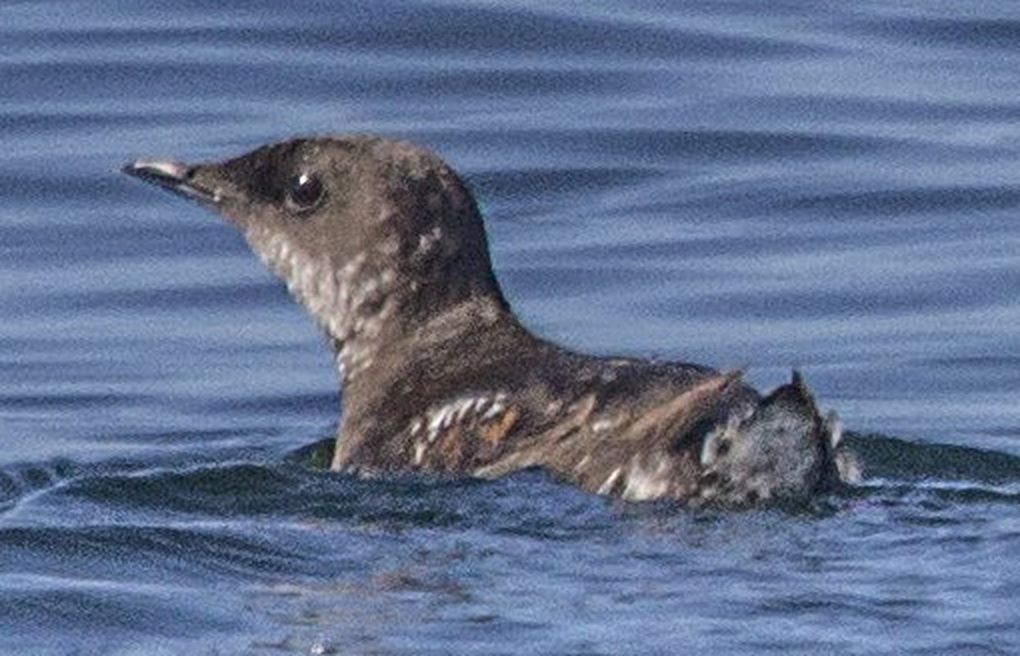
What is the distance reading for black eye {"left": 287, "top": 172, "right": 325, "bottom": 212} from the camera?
36.3ft

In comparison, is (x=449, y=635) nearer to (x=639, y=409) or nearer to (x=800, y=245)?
(x=639, y=409)

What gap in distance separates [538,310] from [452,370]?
345 cm

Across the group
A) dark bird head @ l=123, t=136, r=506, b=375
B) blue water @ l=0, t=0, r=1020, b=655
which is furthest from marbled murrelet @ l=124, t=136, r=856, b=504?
blue water @ l=0, t=0, r=1020, b=655

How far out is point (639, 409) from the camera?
975 centimetres

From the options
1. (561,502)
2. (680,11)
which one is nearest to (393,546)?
(561,502)

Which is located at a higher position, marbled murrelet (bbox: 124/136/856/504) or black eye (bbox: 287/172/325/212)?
black eye (bbox: 287/172/325/212)

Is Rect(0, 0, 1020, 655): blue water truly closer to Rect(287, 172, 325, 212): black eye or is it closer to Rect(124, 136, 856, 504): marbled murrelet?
Rect(124, 136, 856, 504): marbled murrelet

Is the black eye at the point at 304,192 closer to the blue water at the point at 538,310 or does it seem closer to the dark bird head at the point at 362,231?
the dark bird head at the point at 362,231

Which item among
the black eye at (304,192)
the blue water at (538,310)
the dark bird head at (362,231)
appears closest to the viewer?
the blue water at (538,310)

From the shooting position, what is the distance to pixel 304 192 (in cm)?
1113

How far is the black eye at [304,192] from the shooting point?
1108 cm

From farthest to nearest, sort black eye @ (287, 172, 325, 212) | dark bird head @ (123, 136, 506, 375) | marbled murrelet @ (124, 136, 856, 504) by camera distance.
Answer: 1. black eye @ (287, 172, 325, 212)
2. dark bird head @ (123, 136, 506, 375)
3. marbled murrelet @ (124, 136, 856, 504)

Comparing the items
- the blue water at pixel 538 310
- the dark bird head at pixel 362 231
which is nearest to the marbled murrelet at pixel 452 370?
the dark bird head at pixel 362 231

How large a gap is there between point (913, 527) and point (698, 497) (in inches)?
25.1
